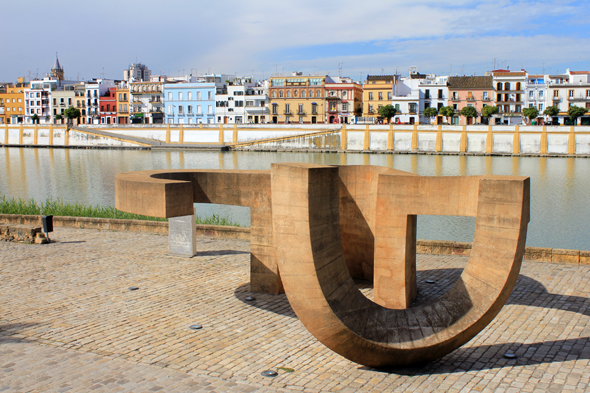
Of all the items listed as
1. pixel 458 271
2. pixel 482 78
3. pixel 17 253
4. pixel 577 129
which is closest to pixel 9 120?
pixel 482 78

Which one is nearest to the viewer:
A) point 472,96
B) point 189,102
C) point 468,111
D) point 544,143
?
point 544,143

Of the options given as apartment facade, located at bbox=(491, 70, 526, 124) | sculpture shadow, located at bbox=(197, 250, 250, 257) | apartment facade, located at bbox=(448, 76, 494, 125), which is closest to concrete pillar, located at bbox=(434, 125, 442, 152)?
apartment facade, located at bbox=(448, 76, 494, 125)

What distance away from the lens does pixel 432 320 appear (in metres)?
7.01

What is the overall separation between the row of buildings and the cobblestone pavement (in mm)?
65593

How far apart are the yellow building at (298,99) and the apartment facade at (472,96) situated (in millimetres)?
18360

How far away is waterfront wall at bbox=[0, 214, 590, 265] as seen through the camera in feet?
40.9

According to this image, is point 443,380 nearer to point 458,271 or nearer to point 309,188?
point 309,188

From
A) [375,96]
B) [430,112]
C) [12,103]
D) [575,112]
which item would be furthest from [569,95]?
[12,103]

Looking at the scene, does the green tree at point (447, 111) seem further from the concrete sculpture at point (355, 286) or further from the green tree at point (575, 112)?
the concrete sculpture at point (355, 286)

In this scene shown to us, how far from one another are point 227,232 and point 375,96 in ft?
223

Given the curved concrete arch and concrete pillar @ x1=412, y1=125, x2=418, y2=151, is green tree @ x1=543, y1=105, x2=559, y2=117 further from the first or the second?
the curved concrete arch

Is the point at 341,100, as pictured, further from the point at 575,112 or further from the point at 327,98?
the point at 575,112

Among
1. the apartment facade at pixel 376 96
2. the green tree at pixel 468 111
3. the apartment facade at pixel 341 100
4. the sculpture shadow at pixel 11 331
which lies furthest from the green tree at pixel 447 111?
the sculpture shadow at pixel 11 331

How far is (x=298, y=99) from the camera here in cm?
8175
